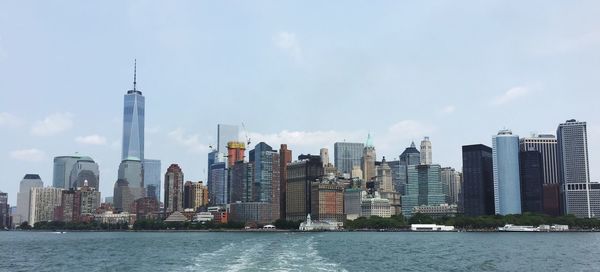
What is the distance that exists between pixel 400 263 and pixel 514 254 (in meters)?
25.8

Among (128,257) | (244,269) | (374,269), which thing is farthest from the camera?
(128,257)

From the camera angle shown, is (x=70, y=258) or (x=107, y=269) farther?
(x=70, y=258)

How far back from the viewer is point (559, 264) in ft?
271

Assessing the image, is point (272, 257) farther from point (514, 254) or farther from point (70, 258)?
point (514, 254)

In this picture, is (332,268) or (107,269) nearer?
(332,268)

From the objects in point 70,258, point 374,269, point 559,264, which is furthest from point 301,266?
point 70,258

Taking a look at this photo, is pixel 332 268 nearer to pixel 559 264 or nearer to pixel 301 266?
pixel 301 266

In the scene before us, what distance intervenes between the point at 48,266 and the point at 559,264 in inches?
2522

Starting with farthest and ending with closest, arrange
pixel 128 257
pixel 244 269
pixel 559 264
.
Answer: pixel 128 257 → pixel 559 264 → pixel 244 269

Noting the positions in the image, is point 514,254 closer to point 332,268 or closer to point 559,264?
point 559,264

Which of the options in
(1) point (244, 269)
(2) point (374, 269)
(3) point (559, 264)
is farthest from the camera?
(3) point (559, 264)

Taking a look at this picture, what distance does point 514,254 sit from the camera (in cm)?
10062

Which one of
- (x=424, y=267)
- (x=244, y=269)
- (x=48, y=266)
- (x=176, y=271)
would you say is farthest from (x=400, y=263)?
(x=48, y=266)

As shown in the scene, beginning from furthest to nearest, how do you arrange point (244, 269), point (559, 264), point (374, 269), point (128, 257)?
point (128, 257) < point (559, 264) < point (374, 269) < point (244, 269)
